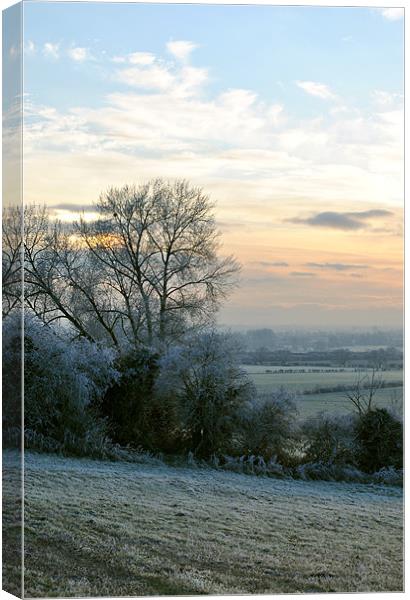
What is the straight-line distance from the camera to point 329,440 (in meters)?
8.09

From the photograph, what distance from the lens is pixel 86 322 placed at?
7.84 meters

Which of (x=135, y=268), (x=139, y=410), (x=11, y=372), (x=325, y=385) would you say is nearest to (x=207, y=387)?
(x=139, y=410)

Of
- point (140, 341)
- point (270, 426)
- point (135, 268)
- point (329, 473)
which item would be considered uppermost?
point (135, 268)

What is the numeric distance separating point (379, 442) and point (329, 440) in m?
0.37

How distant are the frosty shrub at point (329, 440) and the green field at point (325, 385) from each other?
0.25 feet

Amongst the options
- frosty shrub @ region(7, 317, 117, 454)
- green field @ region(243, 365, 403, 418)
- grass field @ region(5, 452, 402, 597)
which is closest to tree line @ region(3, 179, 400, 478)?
frosty shrub @ region(7, 317, 117, 454)

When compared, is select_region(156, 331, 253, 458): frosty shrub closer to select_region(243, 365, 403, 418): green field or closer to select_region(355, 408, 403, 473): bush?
select_region(243, 365, 403, 418): green field

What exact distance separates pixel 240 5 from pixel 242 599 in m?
4.14

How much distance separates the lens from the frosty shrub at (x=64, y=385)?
25.2 ft

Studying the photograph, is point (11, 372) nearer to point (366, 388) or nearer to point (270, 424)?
point (270, 424)

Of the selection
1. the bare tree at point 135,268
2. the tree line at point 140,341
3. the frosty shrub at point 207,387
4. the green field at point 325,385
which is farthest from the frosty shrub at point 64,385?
the green field at point 325,385

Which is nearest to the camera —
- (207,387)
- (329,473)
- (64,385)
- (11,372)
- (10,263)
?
(11,372)

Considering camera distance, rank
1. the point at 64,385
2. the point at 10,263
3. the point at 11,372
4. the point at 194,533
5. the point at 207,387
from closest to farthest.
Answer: the point at 11,372
the point at 10,263
the point at 194,533
the point at 64,385
the point at 207,387
